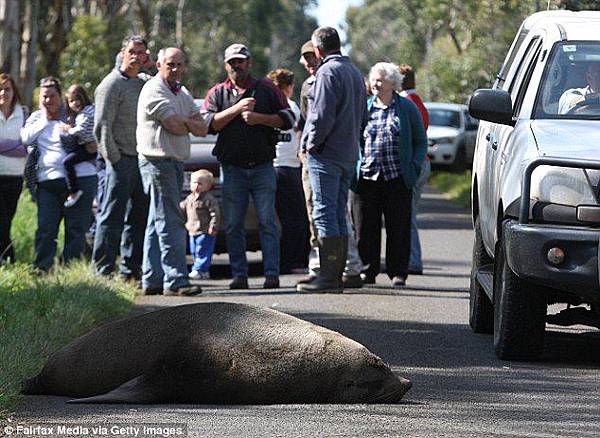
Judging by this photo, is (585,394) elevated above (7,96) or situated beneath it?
situated beneath

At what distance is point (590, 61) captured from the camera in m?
9.80

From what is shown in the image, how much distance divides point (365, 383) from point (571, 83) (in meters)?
3.09

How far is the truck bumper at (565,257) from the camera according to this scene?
8.47 meters

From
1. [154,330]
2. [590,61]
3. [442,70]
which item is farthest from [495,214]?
[442,70]

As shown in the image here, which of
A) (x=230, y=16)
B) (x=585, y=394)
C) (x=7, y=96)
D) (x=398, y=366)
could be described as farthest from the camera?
(x=230, y=16)

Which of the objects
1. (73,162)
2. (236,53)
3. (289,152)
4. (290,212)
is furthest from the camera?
(289,152)

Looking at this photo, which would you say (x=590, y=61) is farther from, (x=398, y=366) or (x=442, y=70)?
(x=442, y=70)

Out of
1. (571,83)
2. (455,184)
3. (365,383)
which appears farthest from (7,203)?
(455,184)

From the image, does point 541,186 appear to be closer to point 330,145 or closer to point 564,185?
point 564,185

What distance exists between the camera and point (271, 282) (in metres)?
14.1

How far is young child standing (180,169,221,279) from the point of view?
15328 mm

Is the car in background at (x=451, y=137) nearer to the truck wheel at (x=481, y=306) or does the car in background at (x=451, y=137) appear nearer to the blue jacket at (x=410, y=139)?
the blue jacket at (x=410, y=139)

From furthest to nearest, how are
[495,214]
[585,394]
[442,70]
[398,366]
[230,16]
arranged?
1. [230,16]
2. [442,70]
3. [495,214]
4. [398,366]
5. [585,394]

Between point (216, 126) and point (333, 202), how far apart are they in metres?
1.27
